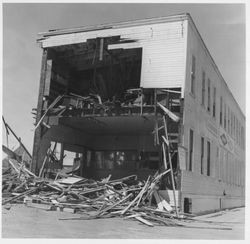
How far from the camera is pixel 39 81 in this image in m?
22.6

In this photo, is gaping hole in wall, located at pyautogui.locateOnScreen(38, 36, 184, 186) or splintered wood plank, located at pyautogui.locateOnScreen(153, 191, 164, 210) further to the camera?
gaping hole in wall, located at pyautogui.locateOnScreen(38, 36, 184, 186)

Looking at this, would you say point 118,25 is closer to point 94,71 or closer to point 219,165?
point 94,71

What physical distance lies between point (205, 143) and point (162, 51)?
7.47m

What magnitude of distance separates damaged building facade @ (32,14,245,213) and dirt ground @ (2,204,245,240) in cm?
419

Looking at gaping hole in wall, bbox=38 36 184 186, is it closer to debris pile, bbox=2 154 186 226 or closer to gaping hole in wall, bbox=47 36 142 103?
gaping hole in wall, bbox=47 36 142 103

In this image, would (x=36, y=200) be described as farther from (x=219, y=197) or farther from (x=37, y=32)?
(x=219, y=197)

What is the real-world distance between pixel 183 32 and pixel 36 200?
410 inches

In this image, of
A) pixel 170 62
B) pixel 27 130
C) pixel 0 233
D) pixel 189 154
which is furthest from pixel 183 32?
pixel 0 233

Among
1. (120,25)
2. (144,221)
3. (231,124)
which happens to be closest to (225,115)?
(231,124)

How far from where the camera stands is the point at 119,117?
21.4 metres

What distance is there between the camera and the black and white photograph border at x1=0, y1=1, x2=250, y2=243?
14.7 m

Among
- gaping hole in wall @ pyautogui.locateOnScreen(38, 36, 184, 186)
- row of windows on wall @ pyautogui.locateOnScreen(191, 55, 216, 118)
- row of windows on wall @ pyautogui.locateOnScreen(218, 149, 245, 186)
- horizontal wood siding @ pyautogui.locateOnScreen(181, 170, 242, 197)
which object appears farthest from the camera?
row of windows on wall @ pyautogui.locateOnScreen(218, 149, 245, 186)

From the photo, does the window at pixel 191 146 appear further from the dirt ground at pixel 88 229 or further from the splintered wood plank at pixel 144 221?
the splintered wood plank at pixel 144 221

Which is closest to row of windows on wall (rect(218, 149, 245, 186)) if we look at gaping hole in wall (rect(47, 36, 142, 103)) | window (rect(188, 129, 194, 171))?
window (rect(188, 129, 194, 171))
